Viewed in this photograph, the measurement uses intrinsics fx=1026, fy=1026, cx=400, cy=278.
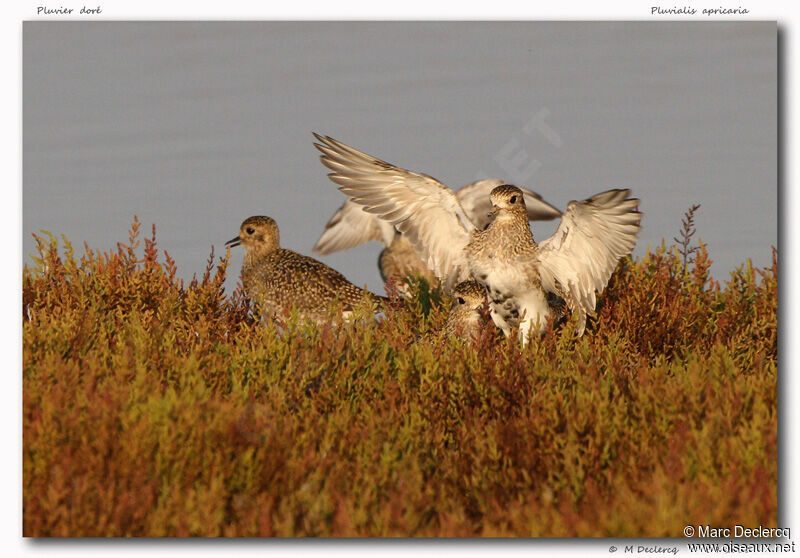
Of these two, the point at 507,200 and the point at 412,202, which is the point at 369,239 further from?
the point at 507,200

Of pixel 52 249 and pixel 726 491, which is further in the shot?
pixel 52 249

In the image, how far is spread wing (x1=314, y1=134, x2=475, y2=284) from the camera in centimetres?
779

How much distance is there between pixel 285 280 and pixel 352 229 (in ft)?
8.80

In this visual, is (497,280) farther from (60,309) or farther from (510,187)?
(60,309)

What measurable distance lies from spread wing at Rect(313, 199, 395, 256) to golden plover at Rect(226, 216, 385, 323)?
1.71m

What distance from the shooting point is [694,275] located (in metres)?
8.74

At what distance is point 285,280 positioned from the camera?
901 centimetres

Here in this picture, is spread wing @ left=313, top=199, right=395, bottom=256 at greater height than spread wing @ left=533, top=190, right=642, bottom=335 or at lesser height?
greater

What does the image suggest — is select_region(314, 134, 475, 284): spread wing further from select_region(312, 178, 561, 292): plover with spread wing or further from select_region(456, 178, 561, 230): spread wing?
select_region(312, 178, 561, 292): plover with spread wing

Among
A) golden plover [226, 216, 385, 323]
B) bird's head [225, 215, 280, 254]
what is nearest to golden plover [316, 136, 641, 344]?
golden plover [226, 216, 385, 323]

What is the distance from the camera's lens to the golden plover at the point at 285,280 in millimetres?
8727

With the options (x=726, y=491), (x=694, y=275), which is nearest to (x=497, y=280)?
(x=694, y=275)

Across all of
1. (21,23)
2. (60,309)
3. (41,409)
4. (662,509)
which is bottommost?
(662,509)

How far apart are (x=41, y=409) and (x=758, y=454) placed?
389 centimetres
